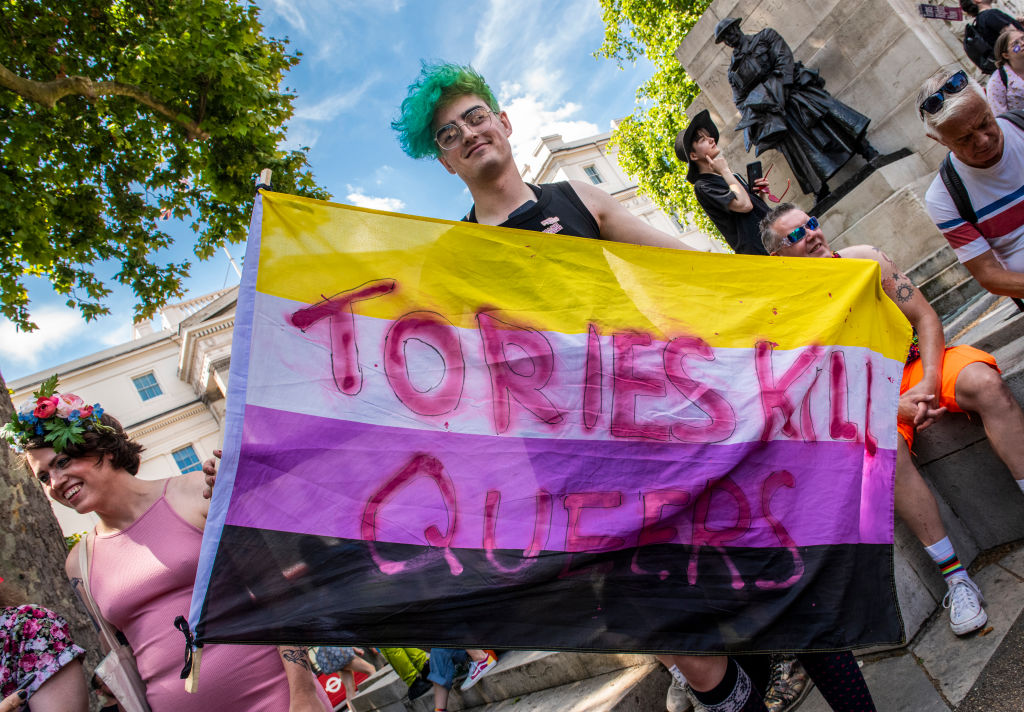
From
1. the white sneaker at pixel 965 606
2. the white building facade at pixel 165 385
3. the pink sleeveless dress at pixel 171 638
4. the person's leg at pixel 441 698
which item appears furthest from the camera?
the white building facade at pixel 165 385

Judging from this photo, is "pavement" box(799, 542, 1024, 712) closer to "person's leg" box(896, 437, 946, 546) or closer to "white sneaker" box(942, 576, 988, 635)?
"white sneaker" box(942, 576, 988, 635)

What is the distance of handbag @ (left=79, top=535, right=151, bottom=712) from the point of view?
1939 millimetres

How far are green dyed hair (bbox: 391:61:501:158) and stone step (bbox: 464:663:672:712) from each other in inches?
103

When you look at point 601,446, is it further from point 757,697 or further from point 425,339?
point 757,697

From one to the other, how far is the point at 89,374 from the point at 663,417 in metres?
35.0

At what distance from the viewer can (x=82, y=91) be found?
26.6 feet

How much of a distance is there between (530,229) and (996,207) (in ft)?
7.18

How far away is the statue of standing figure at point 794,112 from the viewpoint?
260 inches

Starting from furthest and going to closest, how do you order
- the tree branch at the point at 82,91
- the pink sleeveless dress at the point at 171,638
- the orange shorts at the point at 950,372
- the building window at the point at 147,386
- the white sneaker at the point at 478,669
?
1. the building window at the point at 147,386
2. the tree branch at the point at 82,91
3. the white sneaker at the point at 478,669
4. the orange shorts at the point at 950,372
5. the pink sleeveless dress at the point at 171,638

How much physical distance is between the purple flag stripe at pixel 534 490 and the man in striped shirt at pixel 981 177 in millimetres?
1548

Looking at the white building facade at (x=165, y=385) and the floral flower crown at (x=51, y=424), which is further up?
the white building facade at (x=165, y=385)

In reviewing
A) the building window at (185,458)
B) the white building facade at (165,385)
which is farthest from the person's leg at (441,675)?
the building window at (185,458)

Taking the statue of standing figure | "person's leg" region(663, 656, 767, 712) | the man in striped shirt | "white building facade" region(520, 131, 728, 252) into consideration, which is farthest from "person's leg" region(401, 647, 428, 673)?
"white building facade" region(520, 131, 728, 252)

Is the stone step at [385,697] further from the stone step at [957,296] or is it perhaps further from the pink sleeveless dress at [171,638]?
the stone step at [957,296]
